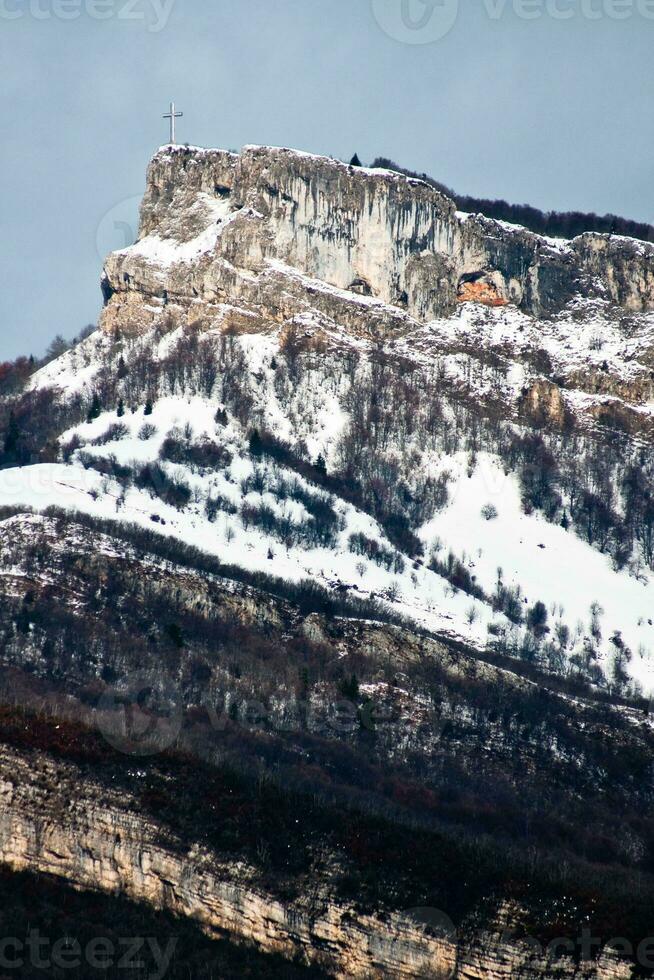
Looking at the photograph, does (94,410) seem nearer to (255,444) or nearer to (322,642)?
(255,444)

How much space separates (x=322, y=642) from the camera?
129 meters

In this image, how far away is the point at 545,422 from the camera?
193500 mm

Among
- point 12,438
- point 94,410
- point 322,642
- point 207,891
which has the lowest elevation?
point 207,891

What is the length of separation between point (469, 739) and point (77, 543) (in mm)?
39657

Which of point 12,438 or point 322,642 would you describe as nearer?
point 322,642

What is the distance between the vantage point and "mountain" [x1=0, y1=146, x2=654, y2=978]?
77.1m

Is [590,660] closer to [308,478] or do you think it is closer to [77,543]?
[308,478]

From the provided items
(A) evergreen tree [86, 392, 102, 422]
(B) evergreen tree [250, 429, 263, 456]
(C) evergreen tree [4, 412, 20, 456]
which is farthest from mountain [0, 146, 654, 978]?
(C) evergreen tree [4, 412, 20, 456]

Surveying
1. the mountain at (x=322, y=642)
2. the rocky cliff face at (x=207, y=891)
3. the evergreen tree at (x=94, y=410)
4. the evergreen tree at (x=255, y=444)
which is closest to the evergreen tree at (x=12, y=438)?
the mountain at (x=322, y=642)

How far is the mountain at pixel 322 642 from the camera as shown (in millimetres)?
77062

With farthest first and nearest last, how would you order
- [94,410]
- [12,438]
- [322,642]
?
1. [94,410]
2. [12,438]
3. [322,642]

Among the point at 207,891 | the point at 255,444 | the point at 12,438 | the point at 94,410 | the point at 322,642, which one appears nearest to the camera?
the point at 207,891

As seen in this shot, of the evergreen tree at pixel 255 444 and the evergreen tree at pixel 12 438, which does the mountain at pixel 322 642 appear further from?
the evergreen tree at pixel 12 438

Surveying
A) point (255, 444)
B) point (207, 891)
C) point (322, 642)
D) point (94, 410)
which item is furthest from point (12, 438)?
point (207, 891)
